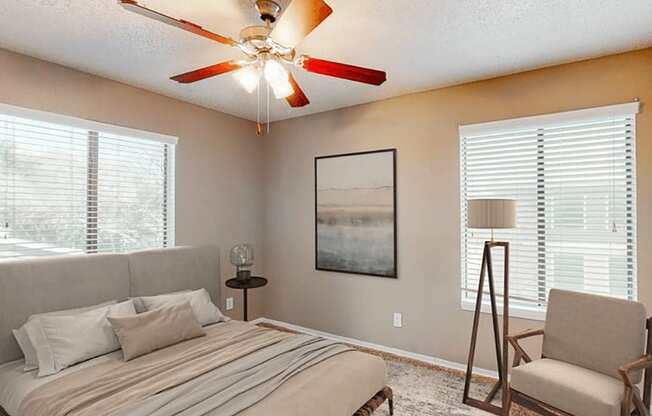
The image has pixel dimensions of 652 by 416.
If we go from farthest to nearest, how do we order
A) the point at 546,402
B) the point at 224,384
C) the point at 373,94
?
the point at 373,94 < the point at 546,402 < the point at 224,384

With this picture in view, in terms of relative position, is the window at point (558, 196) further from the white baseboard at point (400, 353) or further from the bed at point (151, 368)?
the bed at point (151, 368)

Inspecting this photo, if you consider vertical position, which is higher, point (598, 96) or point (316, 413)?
point (598, 96)

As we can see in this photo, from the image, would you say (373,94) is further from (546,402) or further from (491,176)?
(546,402)

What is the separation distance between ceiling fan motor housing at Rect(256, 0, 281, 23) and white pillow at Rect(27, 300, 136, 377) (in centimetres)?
225

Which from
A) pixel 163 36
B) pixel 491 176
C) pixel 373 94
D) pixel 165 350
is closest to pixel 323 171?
pixel 373 94

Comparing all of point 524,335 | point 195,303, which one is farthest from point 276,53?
point 524,335

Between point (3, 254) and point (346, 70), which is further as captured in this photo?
point (3, 254)

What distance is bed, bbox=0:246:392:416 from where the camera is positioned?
6.02ft

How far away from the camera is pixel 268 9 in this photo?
1.96 metres

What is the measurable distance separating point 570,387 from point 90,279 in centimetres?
336

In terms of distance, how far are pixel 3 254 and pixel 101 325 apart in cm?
96

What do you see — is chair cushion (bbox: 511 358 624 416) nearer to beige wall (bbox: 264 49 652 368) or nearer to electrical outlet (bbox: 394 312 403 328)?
beige wall (bbox: 264 49 652 368)

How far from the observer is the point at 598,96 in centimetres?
274

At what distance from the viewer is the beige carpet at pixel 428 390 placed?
2.63 m
